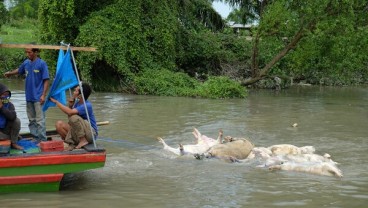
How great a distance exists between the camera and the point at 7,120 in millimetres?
7328

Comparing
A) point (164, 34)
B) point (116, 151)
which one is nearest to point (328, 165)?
point (116, 151)

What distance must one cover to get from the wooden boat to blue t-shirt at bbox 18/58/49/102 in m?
1.46

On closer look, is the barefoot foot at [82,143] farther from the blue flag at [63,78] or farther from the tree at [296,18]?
the tree at [296,18]

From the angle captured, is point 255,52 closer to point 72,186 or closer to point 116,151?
point 116,151

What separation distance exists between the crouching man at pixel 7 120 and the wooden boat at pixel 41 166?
315 millimetres

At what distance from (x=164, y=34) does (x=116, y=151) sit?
14.4 meters

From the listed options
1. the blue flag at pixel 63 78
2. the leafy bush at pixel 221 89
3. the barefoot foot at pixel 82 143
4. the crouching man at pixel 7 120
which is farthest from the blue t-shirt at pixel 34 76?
the leafy bush at pixel 221 89

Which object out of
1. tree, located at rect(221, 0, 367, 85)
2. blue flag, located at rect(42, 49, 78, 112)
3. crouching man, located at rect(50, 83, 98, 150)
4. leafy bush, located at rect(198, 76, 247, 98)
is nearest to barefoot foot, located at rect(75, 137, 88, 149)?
crouching man, located at rect(50, 83, 98, 150)

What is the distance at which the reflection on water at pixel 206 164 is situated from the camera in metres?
7.10

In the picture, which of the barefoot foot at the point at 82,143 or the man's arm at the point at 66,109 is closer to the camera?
the man's arm at the point at 66,109

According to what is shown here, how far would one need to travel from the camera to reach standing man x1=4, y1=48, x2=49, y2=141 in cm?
823

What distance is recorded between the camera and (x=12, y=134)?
24.3 ft

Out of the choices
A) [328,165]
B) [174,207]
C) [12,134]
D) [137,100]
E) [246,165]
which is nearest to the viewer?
[174,207]

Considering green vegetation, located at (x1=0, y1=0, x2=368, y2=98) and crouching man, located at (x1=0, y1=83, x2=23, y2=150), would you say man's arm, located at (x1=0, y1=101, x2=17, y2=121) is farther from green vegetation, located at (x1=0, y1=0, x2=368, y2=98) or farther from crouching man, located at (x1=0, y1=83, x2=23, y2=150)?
green vegetation, located at (x1=0, y1=0, x2=368, y2=98)
